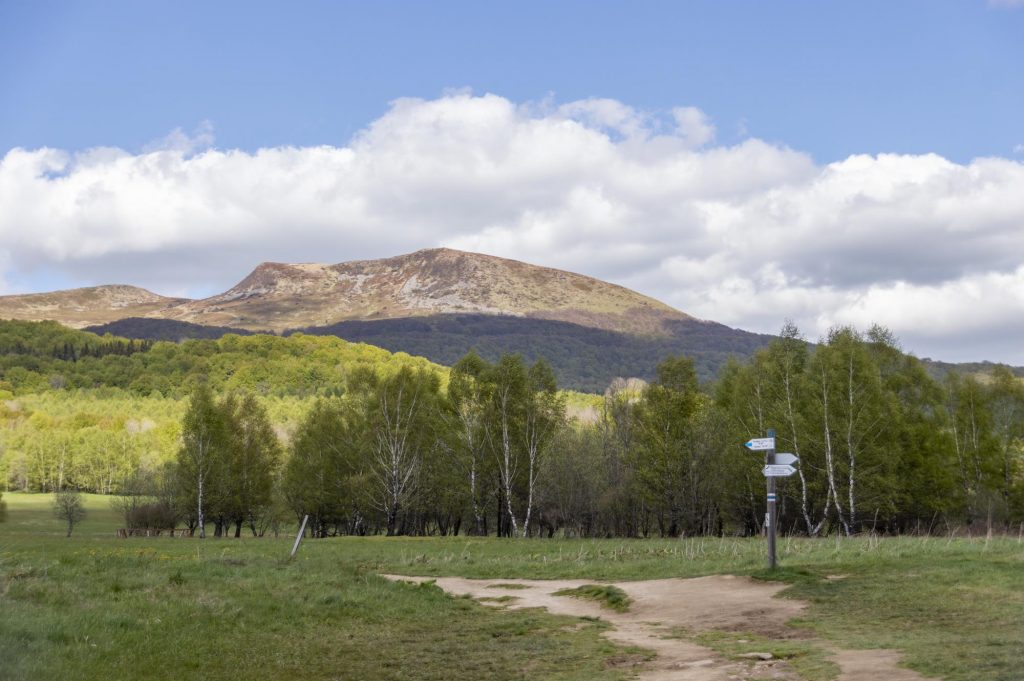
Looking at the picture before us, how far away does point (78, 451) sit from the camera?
137625 mm

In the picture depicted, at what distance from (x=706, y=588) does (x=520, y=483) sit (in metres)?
41.1

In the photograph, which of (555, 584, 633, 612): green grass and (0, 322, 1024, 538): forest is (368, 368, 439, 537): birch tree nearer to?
(0, 322, 1024, 538): forest

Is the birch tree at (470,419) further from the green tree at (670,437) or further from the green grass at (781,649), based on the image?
the green grass at (781,649)

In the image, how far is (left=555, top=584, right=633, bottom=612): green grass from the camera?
2105 centimetres

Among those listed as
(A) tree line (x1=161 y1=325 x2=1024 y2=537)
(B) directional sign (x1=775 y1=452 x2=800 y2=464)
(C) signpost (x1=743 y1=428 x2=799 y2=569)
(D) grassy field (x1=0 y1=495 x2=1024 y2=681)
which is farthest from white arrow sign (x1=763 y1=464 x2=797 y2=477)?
(A) tree line (x1=161 y1=325 x2=1024 y2=537)

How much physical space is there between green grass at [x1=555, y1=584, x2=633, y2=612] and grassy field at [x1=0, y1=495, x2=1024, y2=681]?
2499 millimetres

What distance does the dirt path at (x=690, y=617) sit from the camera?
12602 mm

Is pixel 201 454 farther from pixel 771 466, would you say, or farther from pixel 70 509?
pixel 771 466

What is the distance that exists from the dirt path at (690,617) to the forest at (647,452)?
29.6m

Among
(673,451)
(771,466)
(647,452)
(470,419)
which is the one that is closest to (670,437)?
(673,451)

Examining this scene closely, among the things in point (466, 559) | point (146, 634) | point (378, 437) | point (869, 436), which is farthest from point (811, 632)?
point (378, 437)

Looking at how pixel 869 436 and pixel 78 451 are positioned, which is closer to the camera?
pixel 869 436

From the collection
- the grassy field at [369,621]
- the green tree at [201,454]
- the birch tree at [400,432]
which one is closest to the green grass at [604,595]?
the grassy field at [369,621]

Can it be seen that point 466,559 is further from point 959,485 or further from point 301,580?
point 959,485
